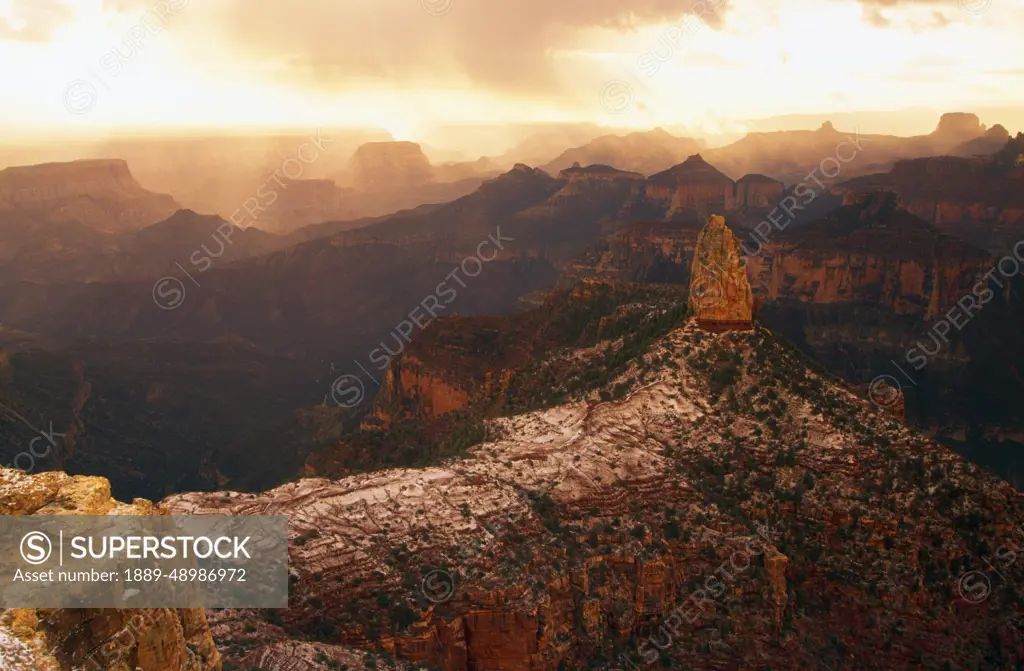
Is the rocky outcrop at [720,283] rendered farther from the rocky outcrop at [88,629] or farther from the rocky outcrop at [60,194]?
the rocky outcrop at [60,194]

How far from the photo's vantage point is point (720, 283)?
121 ft

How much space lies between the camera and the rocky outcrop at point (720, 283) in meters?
36.6

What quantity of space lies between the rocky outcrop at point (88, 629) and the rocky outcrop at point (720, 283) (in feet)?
85.6

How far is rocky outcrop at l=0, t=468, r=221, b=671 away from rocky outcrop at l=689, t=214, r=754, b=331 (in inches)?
1027

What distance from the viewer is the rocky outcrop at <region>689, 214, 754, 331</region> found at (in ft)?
120

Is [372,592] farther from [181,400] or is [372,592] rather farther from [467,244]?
[467,244]

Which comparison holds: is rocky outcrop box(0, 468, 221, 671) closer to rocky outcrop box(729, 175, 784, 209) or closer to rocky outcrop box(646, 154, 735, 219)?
rocky outcrop box(646, 154, 735, 219)

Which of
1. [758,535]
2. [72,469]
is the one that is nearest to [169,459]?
[72,469]

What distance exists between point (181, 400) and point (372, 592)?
2901 inches

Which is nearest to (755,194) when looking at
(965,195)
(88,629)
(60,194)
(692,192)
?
(692,192)

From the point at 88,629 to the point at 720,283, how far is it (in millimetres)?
28520

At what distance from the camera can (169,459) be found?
80750 millimetres

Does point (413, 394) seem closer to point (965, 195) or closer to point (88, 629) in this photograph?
point (88, 629)

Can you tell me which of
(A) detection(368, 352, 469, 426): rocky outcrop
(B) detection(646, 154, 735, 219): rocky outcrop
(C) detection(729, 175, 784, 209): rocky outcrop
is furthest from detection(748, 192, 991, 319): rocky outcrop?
(A) detection(368, 352, 469, 426): rocky outcrop
